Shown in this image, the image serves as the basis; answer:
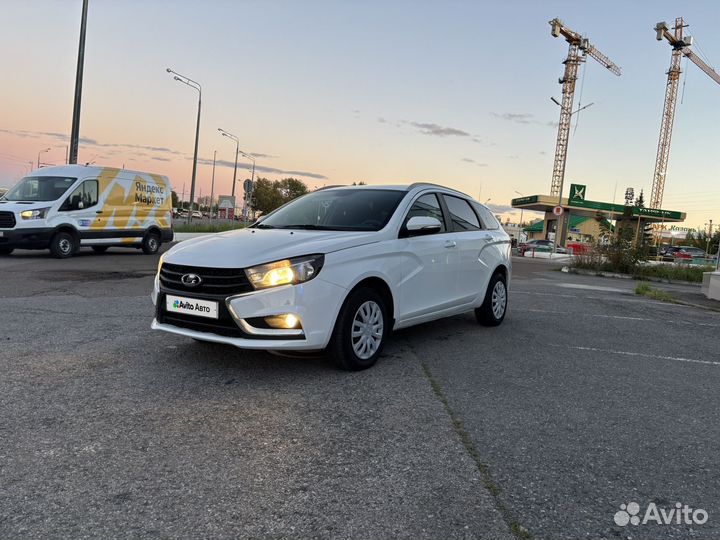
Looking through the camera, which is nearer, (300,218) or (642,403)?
(642,403)

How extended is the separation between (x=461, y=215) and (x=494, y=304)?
1.41 metres

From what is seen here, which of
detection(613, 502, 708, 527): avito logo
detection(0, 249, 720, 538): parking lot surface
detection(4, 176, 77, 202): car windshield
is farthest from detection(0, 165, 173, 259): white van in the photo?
detection(613, 502, 708, 527): avito logo

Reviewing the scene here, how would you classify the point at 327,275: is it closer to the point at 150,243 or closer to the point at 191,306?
the point at 191,306

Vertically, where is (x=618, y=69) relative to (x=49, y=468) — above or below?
above

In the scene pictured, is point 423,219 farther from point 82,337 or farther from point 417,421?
point 82,337

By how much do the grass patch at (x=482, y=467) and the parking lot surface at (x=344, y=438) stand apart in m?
0.01

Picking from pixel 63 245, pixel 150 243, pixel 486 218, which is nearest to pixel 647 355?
pixel 486 218

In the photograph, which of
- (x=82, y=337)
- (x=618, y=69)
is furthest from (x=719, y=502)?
(x=618, y=69)

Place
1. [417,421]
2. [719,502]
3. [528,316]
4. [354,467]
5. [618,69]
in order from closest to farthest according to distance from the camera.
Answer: [719,502] → [354,467] → [417,421] → [528,316] → [618,69]

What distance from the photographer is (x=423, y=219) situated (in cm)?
554

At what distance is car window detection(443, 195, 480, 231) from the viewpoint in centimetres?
648

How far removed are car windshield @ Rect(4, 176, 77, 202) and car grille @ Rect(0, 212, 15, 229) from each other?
0.59m

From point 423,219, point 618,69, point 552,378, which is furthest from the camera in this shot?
point 618,69

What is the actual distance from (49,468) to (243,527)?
3.88ft
